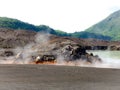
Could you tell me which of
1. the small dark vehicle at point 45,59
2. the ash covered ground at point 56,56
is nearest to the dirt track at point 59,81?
the ash covered ground at point 56,56

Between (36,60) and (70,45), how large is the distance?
62.1 feet

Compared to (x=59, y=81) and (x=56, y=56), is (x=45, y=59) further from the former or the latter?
(x=59, y=81)

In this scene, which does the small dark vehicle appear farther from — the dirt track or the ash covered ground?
the dirt track

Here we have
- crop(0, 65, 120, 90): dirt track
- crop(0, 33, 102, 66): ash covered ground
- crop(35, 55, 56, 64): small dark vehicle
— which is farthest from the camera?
crop(35, 55, 56, 64): small dark vehicle

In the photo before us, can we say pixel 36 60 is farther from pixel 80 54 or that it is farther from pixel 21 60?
pixel 80 54

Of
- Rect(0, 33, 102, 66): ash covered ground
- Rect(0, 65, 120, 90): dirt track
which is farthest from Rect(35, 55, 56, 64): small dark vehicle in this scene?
Rect(0, 65, 120, 90): dirt track

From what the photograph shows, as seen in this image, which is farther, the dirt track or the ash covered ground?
the ash covered ground

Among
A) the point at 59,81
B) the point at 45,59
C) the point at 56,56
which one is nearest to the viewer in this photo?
the point at 59,81

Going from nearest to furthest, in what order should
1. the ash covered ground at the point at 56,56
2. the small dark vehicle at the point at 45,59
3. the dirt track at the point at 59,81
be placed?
the dirt track at the point at 59,81
the ash covered ground at the point at 56,56
the small dark vehicle at the point at 45,59

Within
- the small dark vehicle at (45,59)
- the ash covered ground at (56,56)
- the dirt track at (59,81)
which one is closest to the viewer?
the dirt track at (59,81)

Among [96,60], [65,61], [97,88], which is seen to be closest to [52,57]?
[65,61]

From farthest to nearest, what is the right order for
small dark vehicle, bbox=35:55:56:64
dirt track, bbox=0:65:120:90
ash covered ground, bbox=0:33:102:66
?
small dark vehicle, bbox=35:55:56:64 → ash covered ground, bbox=0:33:102:66 → dirt track, bbox=0:65:120:90

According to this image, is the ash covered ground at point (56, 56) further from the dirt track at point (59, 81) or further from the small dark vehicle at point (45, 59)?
the dirt track at point (59, 81)

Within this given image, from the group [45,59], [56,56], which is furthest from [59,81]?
[56,56]
